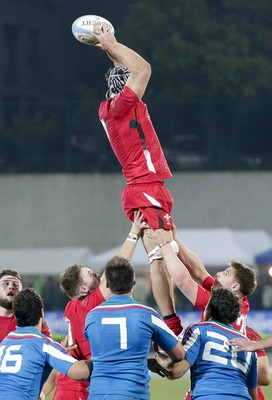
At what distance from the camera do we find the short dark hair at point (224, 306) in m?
6.96

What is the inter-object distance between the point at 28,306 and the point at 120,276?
28.2 inches

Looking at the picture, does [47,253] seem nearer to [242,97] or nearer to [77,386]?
[242,97]

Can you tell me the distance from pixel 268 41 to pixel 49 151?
7.81 m

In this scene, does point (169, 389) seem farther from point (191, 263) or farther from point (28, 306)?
point (28, 306)

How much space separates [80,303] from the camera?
26.5ft

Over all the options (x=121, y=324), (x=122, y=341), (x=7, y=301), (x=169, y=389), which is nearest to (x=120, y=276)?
(x=121, y=324)

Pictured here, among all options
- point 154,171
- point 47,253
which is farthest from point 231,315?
point 47,253

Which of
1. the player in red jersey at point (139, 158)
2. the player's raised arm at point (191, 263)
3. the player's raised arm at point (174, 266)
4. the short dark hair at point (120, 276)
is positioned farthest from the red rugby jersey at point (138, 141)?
the short dark hair at point (120, 276)

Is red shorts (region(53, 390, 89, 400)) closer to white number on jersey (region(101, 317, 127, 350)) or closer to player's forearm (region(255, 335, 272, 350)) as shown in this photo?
white number on jersey (region(101, 317, 127, 350))

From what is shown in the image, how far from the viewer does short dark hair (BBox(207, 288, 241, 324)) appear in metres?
6.96

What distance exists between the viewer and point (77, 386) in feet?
26.8

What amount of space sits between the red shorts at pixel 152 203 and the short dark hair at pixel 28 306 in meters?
1.17

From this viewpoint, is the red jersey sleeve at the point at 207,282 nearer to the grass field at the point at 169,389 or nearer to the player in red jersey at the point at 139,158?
the player in red jersey at the point at 139,158

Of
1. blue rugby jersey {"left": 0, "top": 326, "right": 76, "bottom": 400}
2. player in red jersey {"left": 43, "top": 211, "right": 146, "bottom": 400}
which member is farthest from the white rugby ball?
blue rugby jersey {"left": 0, "top": 326, "right": 76, "bottom": 400}
